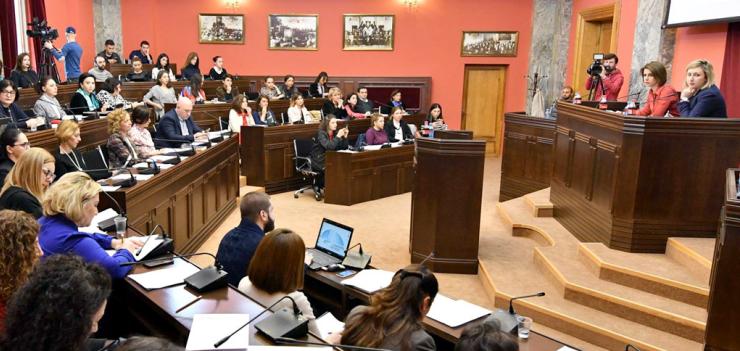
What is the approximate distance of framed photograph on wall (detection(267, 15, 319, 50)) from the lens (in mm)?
12984

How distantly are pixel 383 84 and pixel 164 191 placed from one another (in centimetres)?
870

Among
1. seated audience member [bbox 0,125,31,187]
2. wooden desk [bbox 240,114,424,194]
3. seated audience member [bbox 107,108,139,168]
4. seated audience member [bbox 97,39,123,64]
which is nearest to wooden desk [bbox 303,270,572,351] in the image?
seated audience member [bbox 0,125,31,187]

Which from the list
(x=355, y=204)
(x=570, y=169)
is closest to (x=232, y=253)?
(x=570, y=169)

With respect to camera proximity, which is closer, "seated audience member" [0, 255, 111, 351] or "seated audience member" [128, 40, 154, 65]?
"seated audience member" [0, 255, 111, 351]

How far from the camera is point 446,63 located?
13180 millimetres

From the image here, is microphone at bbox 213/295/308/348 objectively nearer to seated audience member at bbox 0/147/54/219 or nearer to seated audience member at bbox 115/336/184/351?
seated audience member at bbox 115/336/184/351

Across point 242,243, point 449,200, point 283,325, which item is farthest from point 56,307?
point 449,200

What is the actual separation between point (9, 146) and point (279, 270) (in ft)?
8.82

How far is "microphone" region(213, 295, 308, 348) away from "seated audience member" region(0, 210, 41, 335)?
83 cm

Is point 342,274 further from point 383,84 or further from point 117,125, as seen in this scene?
point 383,84

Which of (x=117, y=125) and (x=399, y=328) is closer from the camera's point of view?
(x=399, y=328)

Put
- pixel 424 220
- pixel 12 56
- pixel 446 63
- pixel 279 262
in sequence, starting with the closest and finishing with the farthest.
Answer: pixel 279 262, pixel 424 220, pixel 12 56, pixel 446 63

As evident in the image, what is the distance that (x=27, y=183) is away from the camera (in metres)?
3.55

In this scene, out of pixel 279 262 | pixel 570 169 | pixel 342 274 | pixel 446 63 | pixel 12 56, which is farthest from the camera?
pixel 446 63
